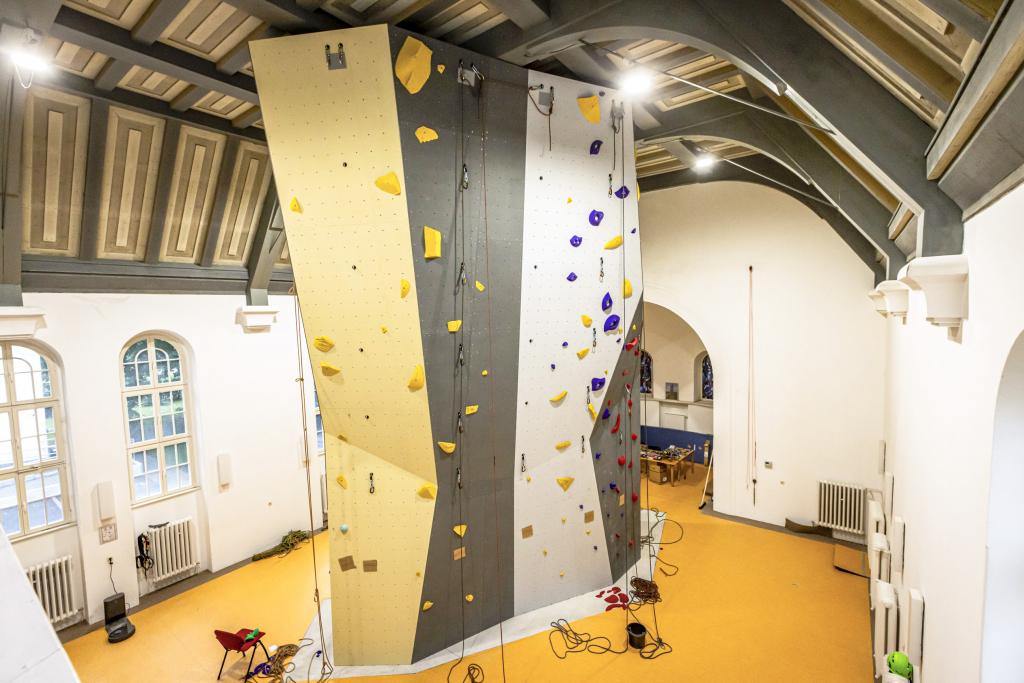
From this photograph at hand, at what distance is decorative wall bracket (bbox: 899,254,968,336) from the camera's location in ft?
5.81

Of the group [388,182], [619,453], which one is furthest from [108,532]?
[619,453]

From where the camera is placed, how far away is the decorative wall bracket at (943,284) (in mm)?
1771

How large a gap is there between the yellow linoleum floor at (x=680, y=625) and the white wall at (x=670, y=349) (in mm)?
3816

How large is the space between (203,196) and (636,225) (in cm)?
462

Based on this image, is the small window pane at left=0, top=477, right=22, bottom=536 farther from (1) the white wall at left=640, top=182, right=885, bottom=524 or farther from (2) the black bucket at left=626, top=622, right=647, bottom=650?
(1) the white wall at left=640, top=182, right=885, bottom=524

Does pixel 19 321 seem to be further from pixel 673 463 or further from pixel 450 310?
pixel 673 463

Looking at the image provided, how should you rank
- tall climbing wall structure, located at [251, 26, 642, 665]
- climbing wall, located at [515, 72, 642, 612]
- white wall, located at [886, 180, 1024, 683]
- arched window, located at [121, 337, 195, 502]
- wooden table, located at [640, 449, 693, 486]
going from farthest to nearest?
wooden table, located at [640, 449, 693, 486]
arched window, located at [121, 337, 195, 502]
climbing wall, located at [515, 72, 642, 612]
tall climbing wall structure, located at [251, 26, 642, 665]
white wall, located at [886, 180, 1024, 683]

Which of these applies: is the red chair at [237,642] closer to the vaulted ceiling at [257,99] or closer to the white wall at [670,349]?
the vaulted ceiling at [257,99]

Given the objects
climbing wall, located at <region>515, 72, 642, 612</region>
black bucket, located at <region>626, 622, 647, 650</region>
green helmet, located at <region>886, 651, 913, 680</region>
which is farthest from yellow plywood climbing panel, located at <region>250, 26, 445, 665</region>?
green helmet, located at <region>886, 651, 913, 680</region>

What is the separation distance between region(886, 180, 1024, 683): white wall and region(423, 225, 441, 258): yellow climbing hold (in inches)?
121

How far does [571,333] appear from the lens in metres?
4.71

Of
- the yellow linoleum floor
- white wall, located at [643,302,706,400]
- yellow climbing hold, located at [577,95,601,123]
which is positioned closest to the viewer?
the yellow linoleum floor

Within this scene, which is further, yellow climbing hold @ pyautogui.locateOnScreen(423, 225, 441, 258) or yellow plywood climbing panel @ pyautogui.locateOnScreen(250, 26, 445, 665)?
yellow climbing hold @ pyautogui.locateOnScreen(423, 225, 441, 258)

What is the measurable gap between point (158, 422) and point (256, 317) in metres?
1.61
